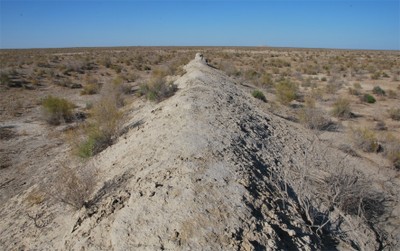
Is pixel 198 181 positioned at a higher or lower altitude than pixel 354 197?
higher

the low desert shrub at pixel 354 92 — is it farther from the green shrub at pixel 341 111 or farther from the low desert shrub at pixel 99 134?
the low desert shrub at pixel 99 134

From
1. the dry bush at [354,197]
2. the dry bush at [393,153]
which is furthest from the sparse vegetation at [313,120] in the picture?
the dry bush at [354,197]

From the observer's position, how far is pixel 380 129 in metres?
14.1

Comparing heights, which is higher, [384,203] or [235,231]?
[235,231]

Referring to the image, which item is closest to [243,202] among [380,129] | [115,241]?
[115,241]

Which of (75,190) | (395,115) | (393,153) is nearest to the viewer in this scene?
(75,190)

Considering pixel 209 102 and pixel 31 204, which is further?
pixel 209 102

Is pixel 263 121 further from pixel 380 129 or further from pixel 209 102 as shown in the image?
pixel 380 129

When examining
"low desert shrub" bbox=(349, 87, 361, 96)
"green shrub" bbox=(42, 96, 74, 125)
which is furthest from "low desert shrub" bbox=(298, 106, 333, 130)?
"green shrub" bbox=(42, 96, 74, 125)

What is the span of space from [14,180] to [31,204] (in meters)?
2.46

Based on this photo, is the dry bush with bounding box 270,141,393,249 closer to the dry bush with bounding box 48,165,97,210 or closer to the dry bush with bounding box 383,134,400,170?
the dry bush with bounding box 383,134,400,170

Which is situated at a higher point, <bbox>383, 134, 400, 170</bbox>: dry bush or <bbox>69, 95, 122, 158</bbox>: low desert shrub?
<bbox>69, 95, 122, 158</bbox>: low desert shrub

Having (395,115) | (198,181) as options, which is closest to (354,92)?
(395,115)

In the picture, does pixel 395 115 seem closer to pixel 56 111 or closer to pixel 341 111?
pixel 341 111
